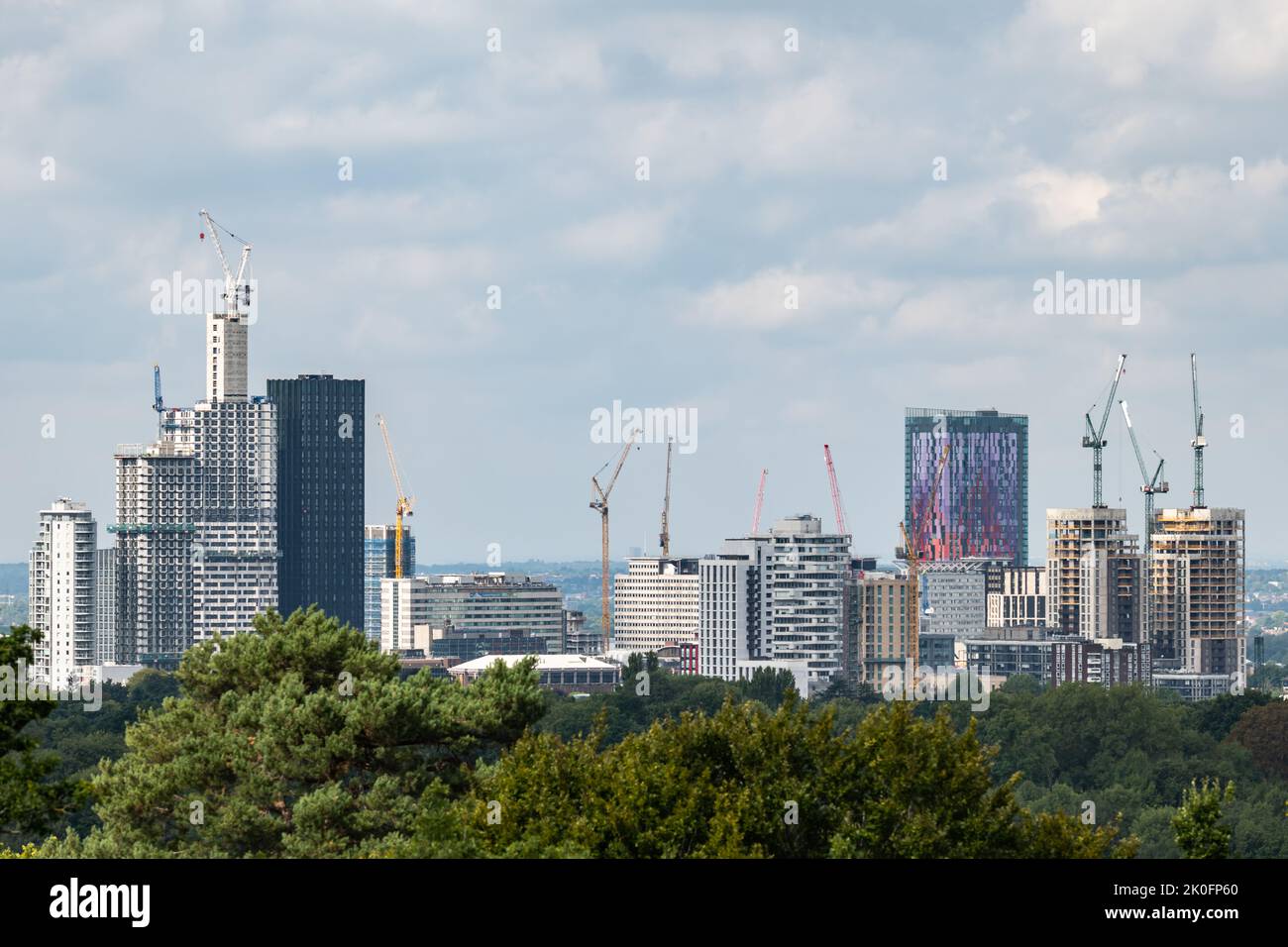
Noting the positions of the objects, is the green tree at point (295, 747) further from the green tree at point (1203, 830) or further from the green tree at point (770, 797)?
the green tree at point (1203, 830)

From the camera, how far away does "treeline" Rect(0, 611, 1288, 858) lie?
40938 millimetres

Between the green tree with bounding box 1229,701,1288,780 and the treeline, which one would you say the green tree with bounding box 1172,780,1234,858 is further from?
the green tree with bounding box 1229,701,1288,780

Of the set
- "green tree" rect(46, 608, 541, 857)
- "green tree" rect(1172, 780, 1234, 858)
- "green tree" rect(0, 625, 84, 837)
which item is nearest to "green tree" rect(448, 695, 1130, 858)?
"green tree" rect(46, 608, 541, 857)

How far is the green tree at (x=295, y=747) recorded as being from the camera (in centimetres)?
5000

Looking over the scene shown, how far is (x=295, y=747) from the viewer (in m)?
50.8

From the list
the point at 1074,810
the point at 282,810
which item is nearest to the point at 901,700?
the point at 282,810

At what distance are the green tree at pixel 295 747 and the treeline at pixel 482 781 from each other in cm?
6

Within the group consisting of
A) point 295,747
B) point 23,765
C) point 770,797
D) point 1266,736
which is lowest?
point 1266,736

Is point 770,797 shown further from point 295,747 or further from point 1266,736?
point 1266,736

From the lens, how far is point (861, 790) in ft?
143

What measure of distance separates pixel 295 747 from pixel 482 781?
497 cm

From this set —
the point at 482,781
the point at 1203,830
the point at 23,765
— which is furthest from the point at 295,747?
the point at 1203,830

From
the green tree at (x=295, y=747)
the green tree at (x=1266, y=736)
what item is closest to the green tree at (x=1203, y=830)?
the green tree at (x=295, y=747)
